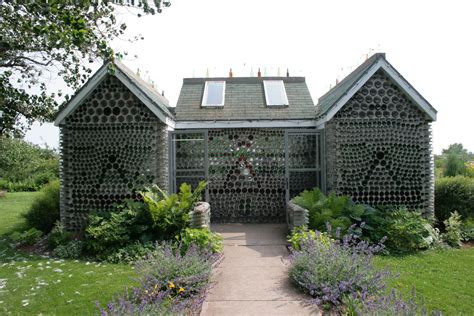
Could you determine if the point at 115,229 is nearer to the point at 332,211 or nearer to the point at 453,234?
the point at 332,211

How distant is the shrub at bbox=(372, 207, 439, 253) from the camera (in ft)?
30.9

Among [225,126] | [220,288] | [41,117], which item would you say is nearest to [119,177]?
[225,126]

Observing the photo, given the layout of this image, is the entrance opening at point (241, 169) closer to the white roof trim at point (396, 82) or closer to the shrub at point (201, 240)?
the white roof trim at point (396, 82)

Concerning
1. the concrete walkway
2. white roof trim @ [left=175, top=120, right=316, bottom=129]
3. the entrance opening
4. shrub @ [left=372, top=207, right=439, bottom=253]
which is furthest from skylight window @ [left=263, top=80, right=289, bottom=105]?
shrub @ [left=372, top=207, right=439, bottom=253]

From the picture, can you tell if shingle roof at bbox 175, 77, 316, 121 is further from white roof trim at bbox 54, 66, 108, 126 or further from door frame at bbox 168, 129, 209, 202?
white roof trim at bbox 54, 66, 108, 126

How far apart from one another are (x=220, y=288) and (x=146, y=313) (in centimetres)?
195

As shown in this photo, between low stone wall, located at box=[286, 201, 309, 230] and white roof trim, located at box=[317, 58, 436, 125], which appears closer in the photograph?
low stone wall, located at box=[286, 201, 309, 230]

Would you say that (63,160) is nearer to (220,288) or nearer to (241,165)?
(241,165)

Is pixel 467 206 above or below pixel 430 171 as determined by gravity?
below

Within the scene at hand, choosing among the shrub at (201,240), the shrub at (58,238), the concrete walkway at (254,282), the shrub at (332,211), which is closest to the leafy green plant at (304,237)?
the concrete walkway at (254,282)

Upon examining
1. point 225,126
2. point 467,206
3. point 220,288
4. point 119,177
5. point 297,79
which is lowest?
point 220,288

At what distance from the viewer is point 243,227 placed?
11758 millimetres

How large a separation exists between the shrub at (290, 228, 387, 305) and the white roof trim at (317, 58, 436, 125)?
5.58m

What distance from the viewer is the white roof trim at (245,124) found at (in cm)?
1255
